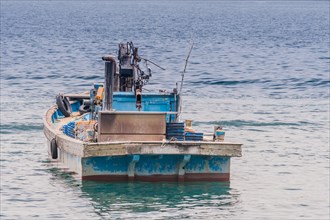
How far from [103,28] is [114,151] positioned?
135822mm

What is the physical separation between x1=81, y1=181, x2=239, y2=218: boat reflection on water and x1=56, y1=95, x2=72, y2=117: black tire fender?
886 centimetres

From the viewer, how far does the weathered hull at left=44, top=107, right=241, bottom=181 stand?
3048 centimetres

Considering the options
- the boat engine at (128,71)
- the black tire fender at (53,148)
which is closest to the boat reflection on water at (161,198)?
the black tire fender at (53,148)

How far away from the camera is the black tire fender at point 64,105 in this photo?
132 feet

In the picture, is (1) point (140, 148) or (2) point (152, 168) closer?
(1) point (140, 148)

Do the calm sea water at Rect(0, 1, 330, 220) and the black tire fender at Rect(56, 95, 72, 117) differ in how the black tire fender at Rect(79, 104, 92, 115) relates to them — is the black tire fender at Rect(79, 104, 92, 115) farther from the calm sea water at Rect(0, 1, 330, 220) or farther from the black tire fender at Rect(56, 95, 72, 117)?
the calm sea water at Rect(0, 1, 330, 220)

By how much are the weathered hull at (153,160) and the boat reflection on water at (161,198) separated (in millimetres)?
229

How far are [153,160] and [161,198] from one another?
122 centimetres

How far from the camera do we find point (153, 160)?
31.4 m

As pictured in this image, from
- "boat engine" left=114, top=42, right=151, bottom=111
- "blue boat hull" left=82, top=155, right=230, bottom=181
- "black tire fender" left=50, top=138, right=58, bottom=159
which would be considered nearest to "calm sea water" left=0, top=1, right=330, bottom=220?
"blue boat hull" left=82, top=155, right=230, bottom=181

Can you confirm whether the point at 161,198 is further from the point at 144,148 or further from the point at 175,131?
the point at 175,131

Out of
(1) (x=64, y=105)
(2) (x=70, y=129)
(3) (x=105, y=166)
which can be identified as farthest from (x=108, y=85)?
(1) (x=64, y=105)

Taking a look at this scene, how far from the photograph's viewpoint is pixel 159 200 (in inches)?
1201

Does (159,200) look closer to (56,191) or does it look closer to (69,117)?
(56,191)
